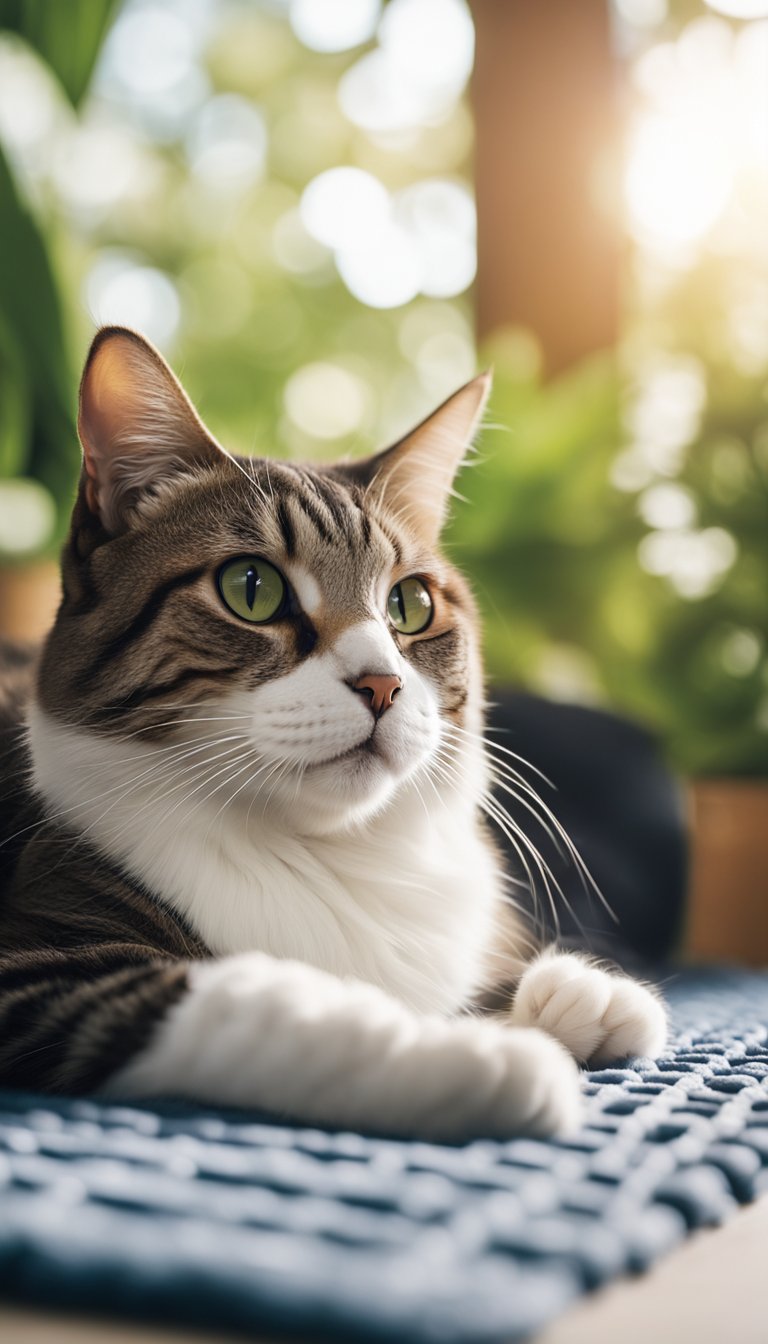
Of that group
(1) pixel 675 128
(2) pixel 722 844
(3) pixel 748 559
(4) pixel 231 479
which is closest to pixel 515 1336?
(4) pixel 231 479

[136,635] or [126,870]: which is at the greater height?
[136,635]

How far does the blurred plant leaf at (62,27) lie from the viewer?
2283 mm

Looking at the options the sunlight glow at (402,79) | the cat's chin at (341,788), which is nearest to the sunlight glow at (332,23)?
the sunlight glow at (402,79)

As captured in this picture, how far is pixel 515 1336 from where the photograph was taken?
0.44 metres

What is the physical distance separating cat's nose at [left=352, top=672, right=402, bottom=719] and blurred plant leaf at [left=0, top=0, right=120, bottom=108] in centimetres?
196

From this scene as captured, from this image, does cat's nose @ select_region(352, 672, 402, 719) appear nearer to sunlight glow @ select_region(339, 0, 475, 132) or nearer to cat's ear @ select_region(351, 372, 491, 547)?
cat's ear @ select_region(351, 372, 491, 547)

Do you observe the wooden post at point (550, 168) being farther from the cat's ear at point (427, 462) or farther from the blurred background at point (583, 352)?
the cat's ear at point (427, 462)

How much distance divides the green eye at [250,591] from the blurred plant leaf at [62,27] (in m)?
1.80

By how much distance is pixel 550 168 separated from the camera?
286 cm

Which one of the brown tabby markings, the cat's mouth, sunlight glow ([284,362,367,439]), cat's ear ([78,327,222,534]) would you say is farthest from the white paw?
sunlight glow ([284,362,367,439])

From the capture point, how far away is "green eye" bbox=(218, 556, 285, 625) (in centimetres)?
105

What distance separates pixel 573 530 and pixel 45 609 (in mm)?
1209

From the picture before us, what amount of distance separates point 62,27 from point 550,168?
1221 millimetres

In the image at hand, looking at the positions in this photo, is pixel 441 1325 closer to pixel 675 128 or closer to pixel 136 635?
pixel 136 635
